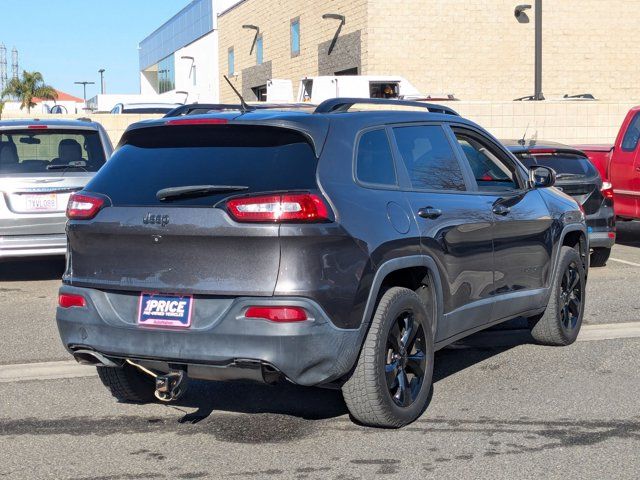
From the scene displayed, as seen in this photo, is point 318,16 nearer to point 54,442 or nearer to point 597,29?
point 597,29

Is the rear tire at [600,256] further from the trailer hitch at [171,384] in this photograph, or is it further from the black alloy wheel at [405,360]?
the trailer hitch at [171,384]

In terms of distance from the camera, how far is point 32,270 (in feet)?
42.8

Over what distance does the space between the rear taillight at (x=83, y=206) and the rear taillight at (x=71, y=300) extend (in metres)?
0.42

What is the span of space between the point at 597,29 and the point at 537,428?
36.3 meters

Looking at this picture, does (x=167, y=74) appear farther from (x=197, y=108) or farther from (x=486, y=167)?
(x=197, y=108)

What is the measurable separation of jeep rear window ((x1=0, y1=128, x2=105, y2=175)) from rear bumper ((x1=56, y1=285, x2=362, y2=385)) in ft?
19.6

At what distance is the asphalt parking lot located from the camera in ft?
16.7

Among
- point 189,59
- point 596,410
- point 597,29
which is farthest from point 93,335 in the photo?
point 189,59

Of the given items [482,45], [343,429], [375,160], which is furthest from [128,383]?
[482,45]

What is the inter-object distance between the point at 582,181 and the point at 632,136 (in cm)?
254

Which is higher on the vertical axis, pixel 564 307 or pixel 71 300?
pixel 71 300

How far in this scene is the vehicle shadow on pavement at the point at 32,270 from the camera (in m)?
12.3

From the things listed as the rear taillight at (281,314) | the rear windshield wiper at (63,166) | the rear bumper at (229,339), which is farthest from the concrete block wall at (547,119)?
the rear taillight at (281,314)

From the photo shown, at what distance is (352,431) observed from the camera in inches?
225
